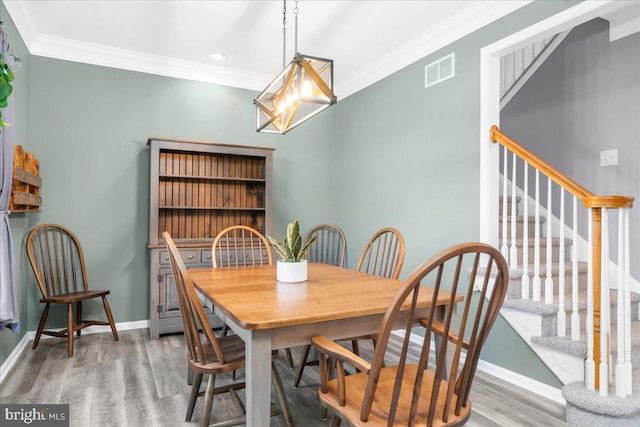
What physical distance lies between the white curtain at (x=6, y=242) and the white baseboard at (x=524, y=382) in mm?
2986

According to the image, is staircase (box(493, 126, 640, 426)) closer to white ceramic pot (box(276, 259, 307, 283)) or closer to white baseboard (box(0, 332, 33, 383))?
white ceramic pot (box(276, 259, 307, 283))

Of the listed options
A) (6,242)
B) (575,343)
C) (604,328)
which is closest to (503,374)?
(575,343)

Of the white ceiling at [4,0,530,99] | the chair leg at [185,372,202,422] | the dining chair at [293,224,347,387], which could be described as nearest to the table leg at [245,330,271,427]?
the chair leg at [185,372,202,422]

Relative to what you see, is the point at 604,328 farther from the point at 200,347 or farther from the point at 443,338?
the point at 200,347

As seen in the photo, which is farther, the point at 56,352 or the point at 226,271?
the point at 56,352

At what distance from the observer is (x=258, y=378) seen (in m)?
1.32

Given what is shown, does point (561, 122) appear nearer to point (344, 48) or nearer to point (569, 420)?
point (344, 48)

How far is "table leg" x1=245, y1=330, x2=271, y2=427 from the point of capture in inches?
51.5

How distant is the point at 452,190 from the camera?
3.13m

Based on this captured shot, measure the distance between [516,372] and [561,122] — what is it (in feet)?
7.62

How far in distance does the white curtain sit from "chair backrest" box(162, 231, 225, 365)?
1.15m

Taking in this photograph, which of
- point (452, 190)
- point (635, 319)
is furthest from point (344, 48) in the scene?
point (635, 319)

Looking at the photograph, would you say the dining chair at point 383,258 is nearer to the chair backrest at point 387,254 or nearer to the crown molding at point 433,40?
the chair backrest at point 387,254

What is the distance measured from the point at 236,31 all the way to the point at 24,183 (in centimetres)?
200
